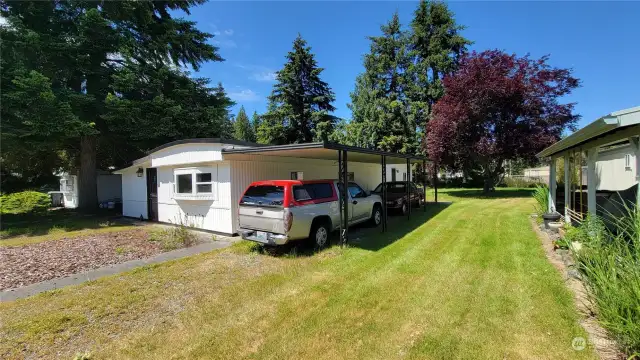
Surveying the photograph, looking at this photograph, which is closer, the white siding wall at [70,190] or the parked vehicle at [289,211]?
the parked vehicle at [289,211]

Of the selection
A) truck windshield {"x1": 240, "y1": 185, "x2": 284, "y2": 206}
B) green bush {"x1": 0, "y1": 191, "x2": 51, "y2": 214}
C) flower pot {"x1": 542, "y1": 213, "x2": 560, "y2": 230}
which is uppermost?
truck windshield {"x1": 240, "y1": 185, "x2": 284, "y2": 206}

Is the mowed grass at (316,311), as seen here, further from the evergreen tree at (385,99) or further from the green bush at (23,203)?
Result: the evergreen tree at (385,99)

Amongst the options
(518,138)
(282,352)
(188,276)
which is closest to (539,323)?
(282,352)

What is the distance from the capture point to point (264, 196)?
6.89 metres

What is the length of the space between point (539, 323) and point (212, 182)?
8.89m

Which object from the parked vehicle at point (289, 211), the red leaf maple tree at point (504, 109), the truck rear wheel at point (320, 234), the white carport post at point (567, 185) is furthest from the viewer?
the red leaf maple tree at point (504, 109)

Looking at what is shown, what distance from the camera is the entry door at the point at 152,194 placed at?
12.9 metres

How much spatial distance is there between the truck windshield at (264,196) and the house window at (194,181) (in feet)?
10.1

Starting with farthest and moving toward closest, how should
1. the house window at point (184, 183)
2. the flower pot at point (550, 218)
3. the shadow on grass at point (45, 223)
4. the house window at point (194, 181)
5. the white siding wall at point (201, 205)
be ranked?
the shadow on grass at point (45, 223) → the house window at point (184, 183) → the house window at point (194, 181) → the white siding wall at point (201, 205) → the flower pot at point (550, 218)

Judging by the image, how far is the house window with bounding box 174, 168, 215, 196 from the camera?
9836 mm

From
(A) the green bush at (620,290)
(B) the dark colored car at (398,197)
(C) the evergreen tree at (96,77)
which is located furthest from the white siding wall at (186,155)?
(A) the green bush at (620,290)

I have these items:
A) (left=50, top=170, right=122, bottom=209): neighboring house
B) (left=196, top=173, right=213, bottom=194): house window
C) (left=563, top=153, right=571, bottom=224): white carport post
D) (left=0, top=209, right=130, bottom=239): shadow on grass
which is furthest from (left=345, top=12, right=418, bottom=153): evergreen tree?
(left=0, top=209, right=130, bottom=239): shadow on grass

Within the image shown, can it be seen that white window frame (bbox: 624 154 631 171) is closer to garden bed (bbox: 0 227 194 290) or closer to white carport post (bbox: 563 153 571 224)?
white carport post (bbox: 563 153 571 224)

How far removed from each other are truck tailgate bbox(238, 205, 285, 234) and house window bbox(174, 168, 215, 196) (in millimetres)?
3185
